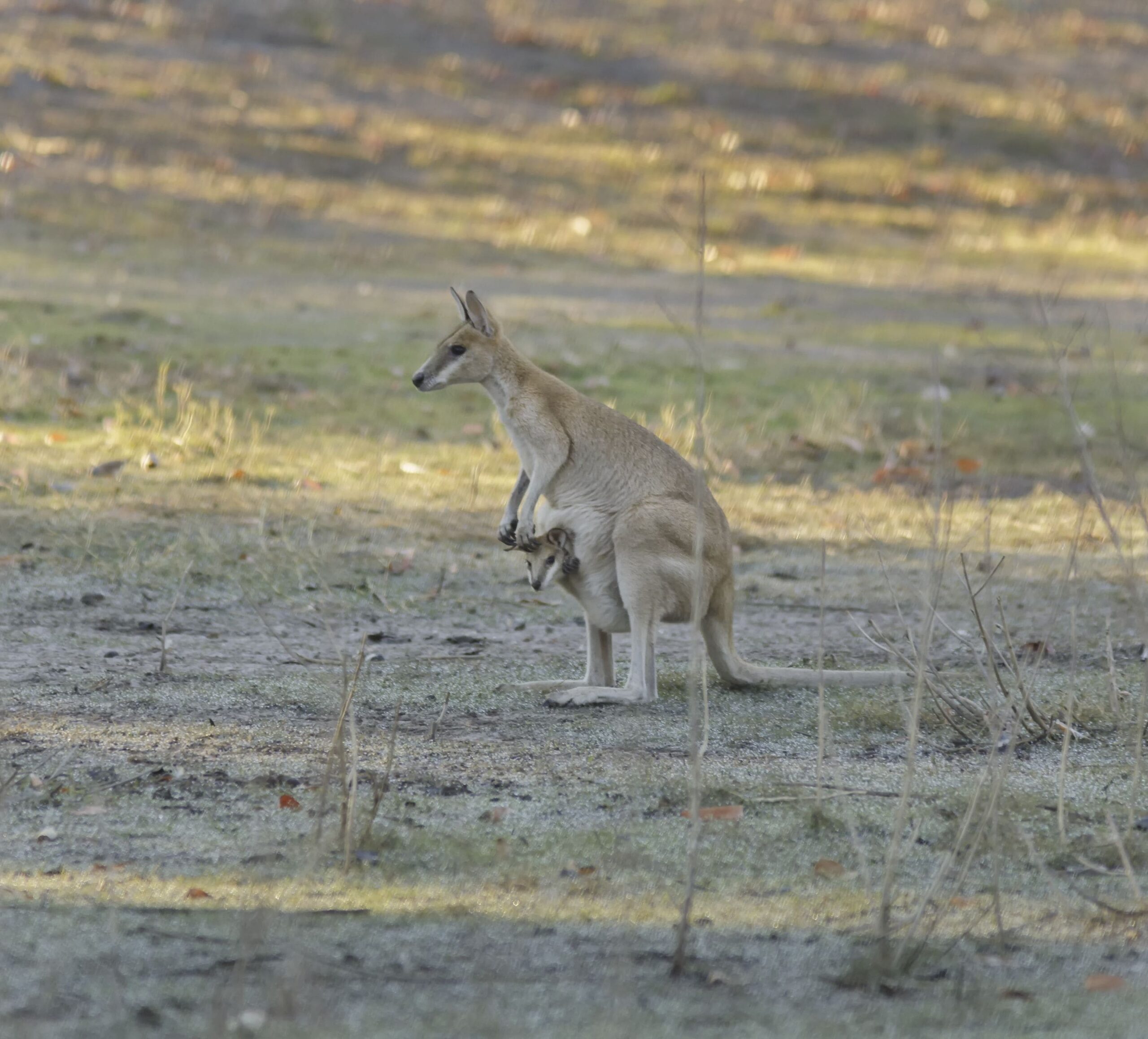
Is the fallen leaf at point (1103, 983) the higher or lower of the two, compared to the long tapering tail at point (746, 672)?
lower

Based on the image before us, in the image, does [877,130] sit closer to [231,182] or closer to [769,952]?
[231,182]

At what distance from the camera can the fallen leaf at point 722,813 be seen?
3.82 metres

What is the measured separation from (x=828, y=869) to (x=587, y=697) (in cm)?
141

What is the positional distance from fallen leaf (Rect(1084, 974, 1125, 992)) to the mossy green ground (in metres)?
0.02

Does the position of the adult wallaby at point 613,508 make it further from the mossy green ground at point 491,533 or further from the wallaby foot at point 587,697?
the mossy green ground at point 491,533

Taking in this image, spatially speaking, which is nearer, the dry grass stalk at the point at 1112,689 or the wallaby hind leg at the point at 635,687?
the dry grass stalk at the point at 1112,689

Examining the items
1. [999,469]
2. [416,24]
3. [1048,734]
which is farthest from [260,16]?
[1048,734]

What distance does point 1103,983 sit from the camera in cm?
290

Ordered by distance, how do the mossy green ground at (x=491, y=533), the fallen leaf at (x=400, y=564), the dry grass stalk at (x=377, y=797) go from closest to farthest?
1. the mossy green ground at (x=491, y=533)
2. the dry grass stalk at (x=377, y=797)
3. the fallen leaf at (x=400, y=564)

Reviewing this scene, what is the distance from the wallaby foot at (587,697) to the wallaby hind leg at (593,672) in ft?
0.51

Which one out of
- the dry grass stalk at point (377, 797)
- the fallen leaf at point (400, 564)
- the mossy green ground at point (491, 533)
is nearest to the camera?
the mossy green ground at point (491, 533)

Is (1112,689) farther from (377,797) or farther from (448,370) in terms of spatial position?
(448,370)

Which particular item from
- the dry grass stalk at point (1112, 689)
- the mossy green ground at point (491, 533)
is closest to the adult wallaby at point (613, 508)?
the mossy green ground at point (491, 533)

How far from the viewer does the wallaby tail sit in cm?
496
